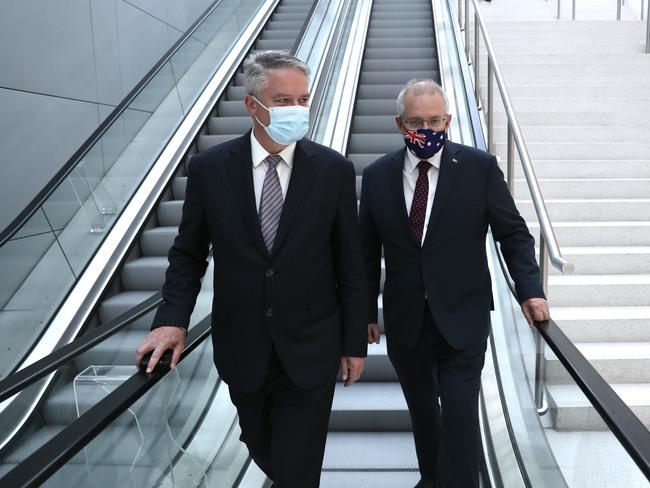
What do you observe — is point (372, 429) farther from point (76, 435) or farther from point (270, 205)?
point (76, 435)

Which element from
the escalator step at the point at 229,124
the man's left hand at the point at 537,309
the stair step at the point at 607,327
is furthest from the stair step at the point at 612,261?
the escalator step at the point at 229,124

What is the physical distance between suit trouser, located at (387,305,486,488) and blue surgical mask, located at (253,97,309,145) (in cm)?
84

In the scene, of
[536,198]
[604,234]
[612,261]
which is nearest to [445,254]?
[536,198]

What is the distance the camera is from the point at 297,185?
1980 mm

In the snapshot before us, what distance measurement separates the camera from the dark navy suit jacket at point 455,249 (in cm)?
240

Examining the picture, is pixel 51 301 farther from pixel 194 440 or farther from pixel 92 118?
pixel 92 118

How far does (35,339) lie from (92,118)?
316 cm

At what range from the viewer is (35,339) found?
14.1 feet

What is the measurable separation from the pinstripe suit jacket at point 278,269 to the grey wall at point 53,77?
12.7ft

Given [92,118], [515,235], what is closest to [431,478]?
[515,235]

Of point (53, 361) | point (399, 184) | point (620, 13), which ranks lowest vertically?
point (53, 361)

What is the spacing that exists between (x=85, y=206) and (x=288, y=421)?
11.4 feet

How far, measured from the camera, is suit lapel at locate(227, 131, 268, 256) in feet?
6.40

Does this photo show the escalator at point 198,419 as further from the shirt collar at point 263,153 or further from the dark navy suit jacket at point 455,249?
the shirt collar at point 263,153
